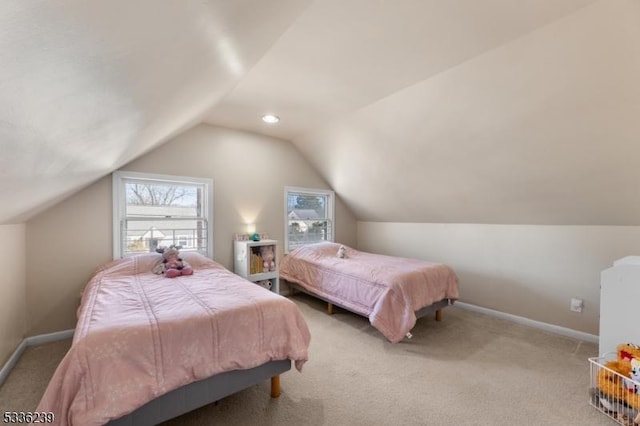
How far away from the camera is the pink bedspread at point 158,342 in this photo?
4.09 ft

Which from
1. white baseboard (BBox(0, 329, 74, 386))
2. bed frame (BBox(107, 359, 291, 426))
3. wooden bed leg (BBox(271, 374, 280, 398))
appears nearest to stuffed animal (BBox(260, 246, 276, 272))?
wooden bed leg (BBox(271, 374, 280, 398))

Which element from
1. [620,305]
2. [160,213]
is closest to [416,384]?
[620,305]

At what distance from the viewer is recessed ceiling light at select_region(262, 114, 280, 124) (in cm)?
330

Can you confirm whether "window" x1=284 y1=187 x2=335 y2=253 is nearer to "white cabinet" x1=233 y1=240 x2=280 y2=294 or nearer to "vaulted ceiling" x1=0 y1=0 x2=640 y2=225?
"white cabinet" x1=233 y1=240 x2=280 y2=294

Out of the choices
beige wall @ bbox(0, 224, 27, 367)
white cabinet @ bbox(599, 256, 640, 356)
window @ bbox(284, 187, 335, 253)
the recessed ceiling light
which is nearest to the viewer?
white cabinet @ bbox(599, 256, 640, 356)

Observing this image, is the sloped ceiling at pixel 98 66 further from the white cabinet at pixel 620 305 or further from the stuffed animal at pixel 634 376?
the stuffed animal at pixel 634 376

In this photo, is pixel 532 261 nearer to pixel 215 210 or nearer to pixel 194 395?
pixel 194 395

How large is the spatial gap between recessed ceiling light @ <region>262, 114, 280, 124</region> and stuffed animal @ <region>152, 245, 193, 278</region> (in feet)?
5.84

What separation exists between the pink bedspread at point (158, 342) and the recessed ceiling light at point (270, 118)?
2.00 meters

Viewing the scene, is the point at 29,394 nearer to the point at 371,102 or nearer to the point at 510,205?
the point at 371,102

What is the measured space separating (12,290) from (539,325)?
497 centimetres

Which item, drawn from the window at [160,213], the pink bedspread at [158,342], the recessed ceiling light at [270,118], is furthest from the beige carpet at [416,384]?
the recessed ceiling light at [270,118]

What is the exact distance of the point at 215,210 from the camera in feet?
11.9

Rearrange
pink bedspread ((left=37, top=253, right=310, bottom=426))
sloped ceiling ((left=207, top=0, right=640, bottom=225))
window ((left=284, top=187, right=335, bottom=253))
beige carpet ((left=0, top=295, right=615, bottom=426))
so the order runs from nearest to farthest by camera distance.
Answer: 1. pink bedspread ((left=37, top=253, right=310, bottom=426))
2. sloped ceiling ((left=207, top=0, right=640, bottom=225))
3. beige carpet ((left=0, top=295, right=615, bottom=426))
4. window ((left=284, top=187, right=335, bottom=253))
